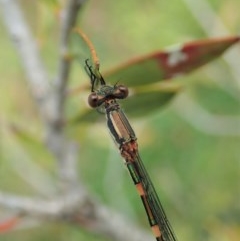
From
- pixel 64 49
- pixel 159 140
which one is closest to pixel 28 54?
pixel 64 49

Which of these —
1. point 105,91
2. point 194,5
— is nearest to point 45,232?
point 194,5

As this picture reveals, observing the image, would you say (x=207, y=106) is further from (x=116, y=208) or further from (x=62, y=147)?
(x=62, y=147)

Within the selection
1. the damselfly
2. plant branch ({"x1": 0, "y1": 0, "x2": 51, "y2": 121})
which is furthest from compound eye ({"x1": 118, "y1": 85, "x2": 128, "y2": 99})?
plant branch ({"x1": 0, "y1": 0, "x2": 51, "y2": 121})

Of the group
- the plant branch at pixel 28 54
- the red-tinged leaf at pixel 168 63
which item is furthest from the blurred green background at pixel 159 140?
the red-tinged leaf at pixel 168 63

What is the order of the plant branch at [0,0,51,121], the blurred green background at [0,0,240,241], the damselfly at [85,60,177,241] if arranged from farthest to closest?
the blurred green background at [0,0,240,241], the plant branch at [0,0,51,121], the damselfly at [85,60,177,241]

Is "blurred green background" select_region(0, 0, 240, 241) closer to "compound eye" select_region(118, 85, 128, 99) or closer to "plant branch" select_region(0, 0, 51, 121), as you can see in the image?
"plant branch" select_region(0, 0, 51, 121)
